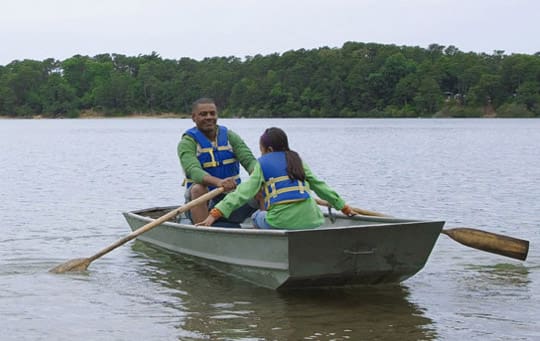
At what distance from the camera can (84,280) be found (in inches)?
391

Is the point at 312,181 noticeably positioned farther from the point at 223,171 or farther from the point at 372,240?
the point at 223,171

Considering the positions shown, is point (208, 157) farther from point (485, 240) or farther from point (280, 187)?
point (485, 240)

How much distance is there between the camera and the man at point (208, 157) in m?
9.70

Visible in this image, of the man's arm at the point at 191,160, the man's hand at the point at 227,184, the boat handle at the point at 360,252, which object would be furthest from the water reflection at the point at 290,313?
the man's arm at the point at 191,160

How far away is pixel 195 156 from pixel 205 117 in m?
0.44

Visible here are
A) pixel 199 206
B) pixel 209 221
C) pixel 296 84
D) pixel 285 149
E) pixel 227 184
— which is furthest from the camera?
pixel 296 84

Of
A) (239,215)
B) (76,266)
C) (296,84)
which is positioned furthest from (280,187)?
(296,84)

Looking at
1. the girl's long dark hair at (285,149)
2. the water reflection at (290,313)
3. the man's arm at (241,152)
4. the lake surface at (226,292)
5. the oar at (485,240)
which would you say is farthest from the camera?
the man's arm at (241,152)

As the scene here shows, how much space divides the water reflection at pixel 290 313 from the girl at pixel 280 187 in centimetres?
77

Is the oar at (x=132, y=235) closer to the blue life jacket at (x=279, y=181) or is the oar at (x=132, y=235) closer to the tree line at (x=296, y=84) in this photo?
the blue life jacket at (x=279, y=181)

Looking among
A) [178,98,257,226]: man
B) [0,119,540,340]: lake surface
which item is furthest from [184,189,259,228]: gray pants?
[0,119,540,340]: lake surface

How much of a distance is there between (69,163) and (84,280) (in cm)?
2473

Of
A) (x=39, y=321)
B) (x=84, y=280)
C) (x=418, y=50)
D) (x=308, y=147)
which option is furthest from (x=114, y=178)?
(x=418, y=50)

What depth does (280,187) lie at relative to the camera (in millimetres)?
8273
